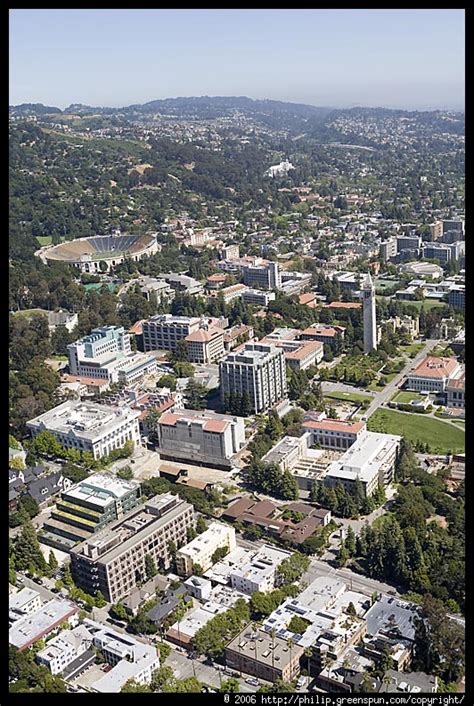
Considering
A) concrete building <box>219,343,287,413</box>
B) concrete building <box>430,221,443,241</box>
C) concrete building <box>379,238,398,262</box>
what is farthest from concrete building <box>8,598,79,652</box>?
concrete building <box>430,221,443,241</box>

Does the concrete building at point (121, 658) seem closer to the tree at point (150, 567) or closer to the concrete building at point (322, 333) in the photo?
the tree at point (150, 567)

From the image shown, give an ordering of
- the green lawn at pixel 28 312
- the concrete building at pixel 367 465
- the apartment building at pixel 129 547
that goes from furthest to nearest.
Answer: the green lawn at pixel 28 312 < the concrete building at pixel 367 465 < the apartment building at pixel 129 547

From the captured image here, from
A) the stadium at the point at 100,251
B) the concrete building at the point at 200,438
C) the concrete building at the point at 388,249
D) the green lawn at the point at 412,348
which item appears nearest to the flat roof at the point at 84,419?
the concrete building at the point at 200,438

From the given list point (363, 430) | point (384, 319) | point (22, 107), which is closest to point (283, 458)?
point (363, 430)

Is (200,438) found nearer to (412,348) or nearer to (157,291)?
(412,348)

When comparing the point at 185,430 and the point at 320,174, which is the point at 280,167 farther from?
the point at 185,430

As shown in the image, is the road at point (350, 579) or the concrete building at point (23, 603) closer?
the concrete building at point (23, 603)
